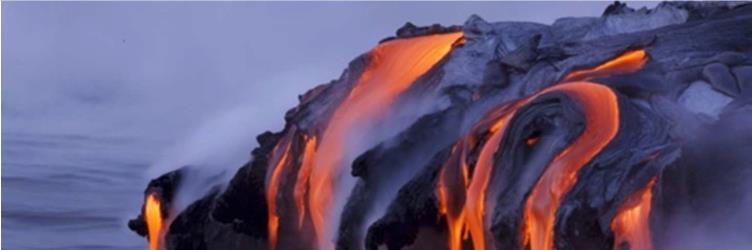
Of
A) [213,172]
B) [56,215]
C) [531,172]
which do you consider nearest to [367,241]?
[531,172]

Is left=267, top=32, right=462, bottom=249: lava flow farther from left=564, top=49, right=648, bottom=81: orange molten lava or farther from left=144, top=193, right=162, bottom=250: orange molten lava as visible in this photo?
left=564, top=49, right=648, bottom=81: orange molten lava

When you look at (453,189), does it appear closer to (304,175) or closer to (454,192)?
(454,192)

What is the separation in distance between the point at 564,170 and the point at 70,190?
7.19 m

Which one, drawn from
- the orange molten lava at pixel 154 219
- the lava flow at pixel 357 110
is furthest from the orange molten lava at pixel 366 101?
the orange molten lava at pixel 154 219

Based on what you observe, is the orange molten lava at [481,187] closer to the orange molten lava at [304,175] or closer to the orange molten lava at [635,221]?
the orange molten lava at [635,221]

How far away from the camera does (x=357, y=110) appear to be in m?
6.64

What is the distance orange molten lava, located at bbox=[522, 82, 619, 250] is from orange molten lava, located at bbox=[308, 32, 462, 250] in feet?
4.28

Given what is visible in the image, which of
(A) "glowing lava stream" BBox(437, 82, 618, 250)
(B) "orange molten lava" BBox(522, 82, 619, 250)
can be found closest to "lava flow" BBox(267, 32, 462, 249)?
(A) "glowing lava stream" BBox(437, 82, 618, 250)

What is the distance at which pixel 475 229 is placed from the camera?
5.61 metres

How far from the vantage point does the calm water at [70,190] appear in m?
10.4

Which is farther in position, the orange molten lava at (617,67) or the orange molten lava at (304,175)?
the orange molten lava at (304,175)

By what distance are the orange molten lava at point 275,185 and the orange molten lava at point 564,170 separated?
1741mm

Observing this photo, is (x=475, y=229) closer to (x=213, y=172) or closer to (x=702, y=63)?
(x=702, y=63)

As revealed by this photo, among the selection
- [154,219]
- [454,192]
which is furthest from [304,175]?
[454,192]
